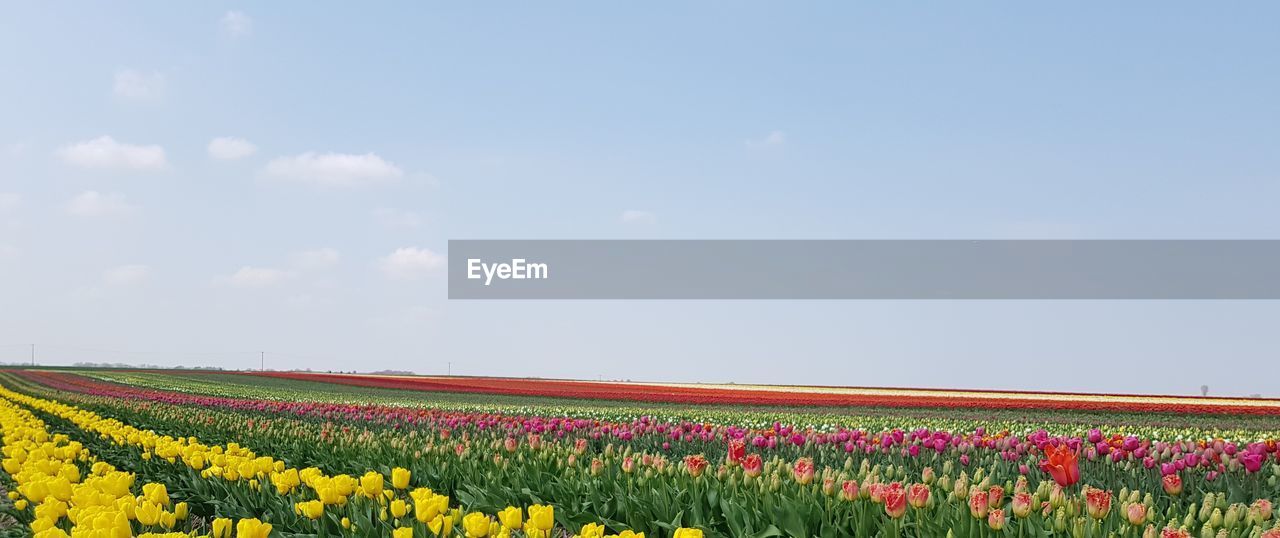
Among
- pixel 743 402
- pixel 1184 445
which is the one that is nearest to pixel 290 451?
pixel 1184 445

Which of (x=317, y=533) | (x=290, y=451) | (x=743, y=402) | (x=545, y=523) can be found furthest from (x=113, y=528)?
(x=743, y=402)

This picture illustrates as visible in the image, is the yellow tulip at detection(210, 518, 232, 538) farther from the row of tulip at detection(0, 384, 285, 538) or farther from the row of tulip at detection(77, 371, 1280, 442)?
the row of tulip at detection(77, 371, 1280, 442)

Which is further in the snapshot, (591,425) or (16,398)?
(16,398)

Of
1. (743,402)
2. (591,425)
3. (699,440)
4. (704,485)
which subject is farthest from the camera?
(743,402)

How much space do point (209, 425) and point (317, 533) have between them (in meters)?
8.24

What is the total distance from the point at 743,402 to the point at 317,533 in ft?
77.7

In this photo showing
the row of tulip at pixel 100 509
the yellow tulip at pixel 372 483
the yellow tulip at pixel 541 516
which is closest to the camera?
the yellow tulip at pixel 541 516

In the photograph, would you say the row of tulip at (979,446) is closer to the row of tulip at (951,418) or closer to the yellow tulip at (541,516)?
the row of tulip at (951,418)

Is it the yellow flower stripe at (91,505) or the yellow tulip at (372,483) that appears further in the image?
the yellow tulip at (372,483)

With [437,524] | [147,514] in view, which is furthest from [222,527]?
[437,524]

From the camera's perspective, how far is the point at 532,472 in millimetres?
6914

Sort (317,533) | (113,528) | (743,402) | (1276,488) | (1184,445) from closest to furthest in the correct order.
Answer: (113,528)
(317,533)
(1276,488)
(1184,445)
(743,402)

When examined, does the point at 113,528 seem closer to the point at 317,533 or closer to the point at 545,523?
the point at 317,533

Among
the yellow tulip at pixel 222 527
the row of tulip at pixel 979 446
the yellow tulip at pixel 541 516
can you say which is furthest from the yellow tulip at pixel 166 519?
the row of tulip at pixel 979 446
